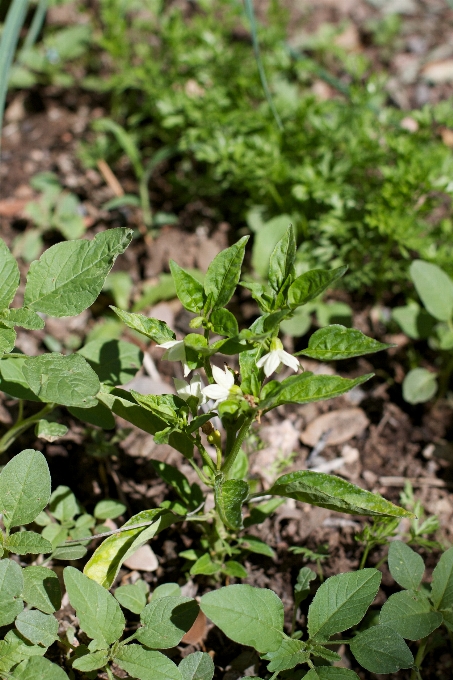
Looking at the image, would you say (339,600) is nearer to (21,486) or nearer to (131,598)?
(131,598)

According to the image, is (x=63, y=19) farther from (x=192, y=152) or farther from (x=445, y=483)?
(x=445, y=483)

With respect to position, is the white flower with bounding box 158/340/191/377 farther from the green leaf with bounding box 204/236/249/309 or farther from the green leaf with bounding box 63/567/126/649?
the green leaf with bounding box 63/567/126/649

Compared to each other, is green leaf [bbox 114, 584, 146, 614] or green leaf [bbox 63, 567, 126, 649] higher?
green leaf [bbox 63, 567, 126, 649]

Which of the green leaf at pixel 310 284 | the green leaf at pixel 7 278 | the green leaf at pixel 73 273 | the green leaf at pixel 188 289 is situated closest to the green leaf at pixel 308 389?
the green leaf at pixel 310 284

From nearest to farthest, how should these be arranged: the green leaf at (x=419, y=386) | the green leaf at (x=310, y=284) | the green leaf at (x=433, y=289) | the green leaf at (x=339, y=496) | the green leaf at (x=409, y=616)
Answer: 1. the green leaf at (x=310, y=284)
2. the green leaf at (x=339, y=496)
3. the green leaf at (x=409, y=616)
4. the green leaf at (x=433, y=289)
5. the green leaf at (x=419, y=386)

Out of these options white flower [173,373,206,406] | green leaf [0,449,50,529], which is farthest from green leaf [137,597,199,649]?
white flower [173,373,206,406]

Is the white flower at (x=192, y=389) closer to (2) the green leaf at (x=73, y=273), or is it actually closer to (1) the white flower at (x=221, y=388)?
(1) the white flower at (x=221, y=388)
